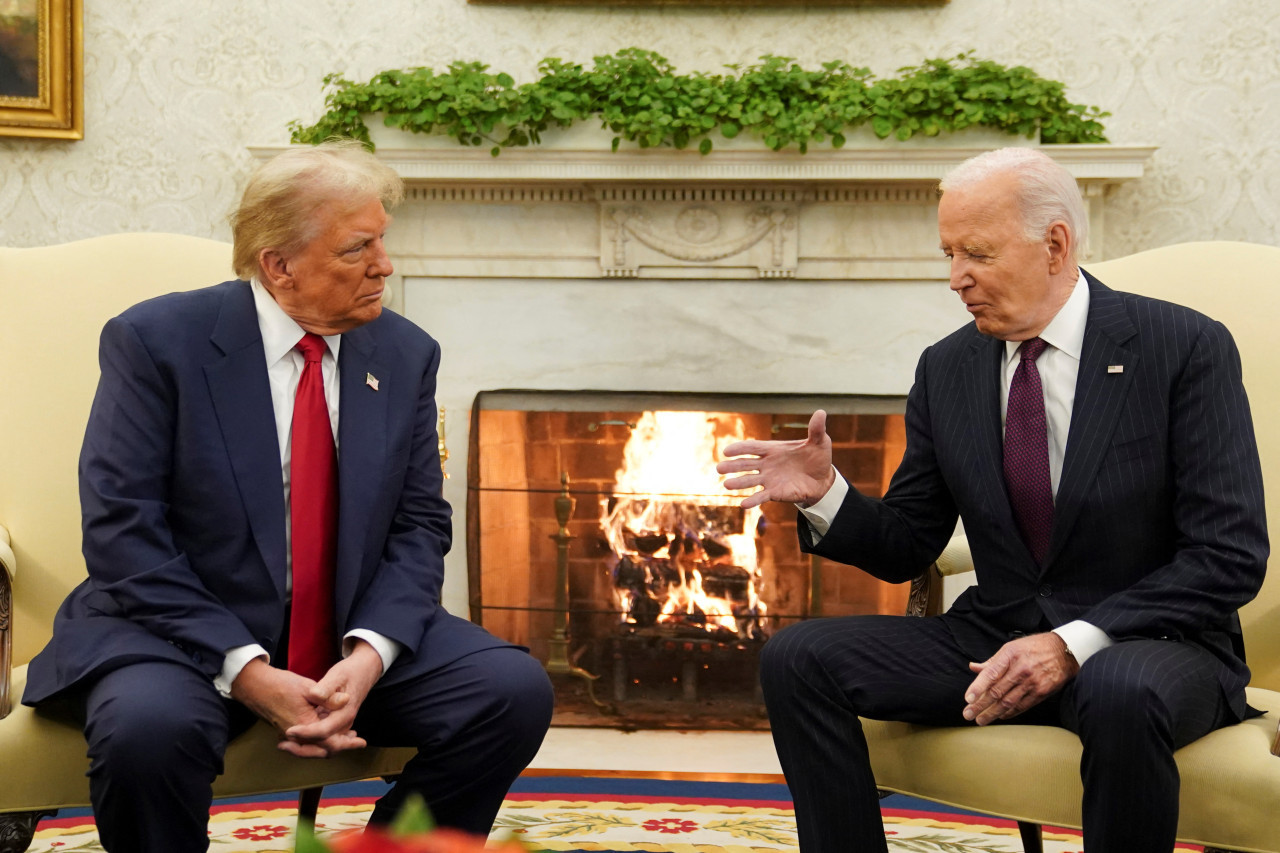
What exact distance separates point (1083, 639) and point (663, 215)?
6.83 feet

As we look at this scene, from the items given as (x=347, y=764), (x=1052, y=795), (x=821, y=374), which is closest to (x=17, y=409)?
(x=347, y=764)

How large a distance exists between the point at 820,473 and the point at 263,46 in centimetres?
257

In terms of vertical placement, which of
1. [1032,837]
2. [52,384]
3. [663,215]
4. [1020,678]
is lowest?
[1032,837]

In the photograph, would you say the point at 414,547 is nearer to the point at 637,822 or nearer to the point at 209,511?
the point at 209,511

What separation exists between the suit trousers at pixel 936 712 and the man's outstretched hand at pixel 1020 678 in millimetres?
34

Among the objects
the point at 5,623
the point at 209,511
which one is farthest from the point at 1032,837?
the point at 5,623

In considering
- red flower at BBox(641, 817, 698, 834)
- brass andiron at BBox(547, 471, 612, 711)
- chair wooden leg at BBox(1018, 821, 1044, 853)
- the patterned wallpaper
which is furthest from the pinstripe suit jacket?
the patterned wallpaper

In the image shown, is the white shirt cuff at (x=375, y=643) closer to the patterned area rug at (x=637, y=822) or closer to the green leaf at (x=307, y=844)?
the patterned area rug at (x=637, y=822)

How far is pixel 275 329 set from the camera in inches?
73.5

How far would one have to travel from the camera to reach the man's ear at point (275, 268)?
1857 millimetres

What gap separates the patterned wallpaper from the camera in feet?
11.3

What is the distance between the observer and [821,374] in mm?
3473

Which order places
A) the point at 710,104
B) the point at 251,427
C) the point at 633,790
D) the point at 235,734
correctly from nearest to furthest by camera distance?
1. the point at 235,734
2. the point at 251,427
3. the point at 633,790
4. the point at 710,104

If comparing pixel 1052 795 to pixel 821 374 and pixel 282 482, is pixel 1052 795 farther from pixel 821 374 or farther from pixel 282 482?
pixel 821 374
